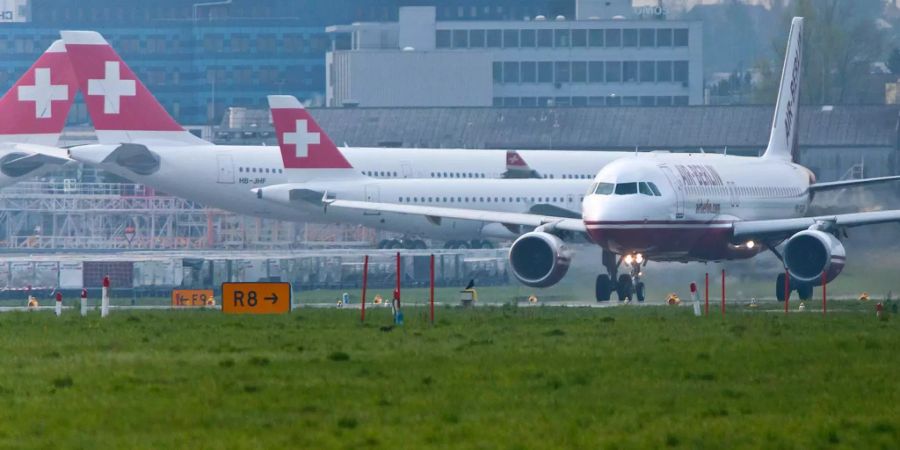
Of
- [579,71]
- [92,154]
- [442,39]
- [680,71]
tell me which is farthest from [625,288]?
[442,39]

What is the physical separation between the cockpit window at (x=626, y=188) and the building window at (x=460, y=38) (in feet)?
264

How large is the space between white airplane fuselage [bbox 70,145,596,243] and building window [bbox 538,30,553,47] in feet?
156

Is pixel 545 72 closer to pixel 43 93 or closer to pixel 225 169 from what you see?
pixel 43 93

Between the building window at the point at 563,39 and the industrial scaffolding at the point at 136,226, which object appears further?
the building window at the point at 563,39

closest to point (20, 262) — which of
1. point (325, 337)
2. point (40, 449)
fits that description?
point (325, 337)

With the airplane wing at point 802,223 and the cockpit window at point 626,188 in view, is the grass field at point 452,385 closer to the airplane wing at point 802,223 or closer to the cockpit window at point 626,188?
the cockpit window at point 626,188

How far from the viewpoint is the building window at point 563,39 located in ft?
398

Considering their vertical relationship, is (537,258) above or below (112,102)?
below

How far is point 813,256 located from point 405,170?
32164 mm

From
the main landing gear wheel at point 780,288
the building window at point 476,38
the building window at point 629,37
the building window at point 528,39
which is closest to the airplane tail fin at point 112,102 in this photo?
→ the main landing gear wheel at point 780,288

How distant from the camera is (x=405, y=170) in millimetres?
72062

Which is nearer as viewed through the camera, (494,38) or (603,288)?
(603,288)

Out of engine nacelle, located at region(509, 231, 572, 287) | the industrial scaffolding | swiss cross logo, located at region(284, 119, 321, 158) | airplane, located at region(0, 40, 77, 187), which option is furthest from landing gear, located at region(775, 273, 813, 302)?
airplane, located at region(0, 40, 77, 187)

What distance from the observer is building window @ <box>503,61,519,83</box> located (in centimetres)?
12012
